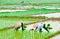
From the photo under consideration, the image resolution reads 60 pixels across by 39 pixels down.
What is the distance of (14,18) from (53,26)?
0.85ft

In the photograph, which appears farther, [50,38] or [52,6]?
[52,6]

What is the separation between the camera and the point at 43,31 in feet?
3.53

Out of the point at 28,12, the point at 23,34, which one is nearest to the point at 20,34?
the point at 23,34

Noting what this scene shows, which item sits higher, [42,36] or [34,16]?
[34,16]

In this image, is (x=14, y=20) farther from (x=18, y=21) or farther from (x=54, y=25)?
(x=54, y=25)

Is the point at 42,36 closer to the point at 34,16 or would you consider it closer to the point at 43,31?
the point at 43,31

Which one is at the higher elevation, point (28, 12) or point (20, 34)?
point (28, 12)

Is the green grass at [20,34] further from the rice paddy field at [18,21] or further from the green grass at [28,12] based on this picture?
the green grass at [28,12]

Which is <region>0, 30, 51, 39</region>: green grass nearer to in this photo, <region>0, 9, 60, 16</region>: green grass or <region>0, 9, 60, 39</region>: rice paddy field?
<region>0, 9, 60, 39</region>: rice paddy field

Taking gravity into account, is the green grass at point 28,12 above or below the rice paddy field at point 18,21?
above

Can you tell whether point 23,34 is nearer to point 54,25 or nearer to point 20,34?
point 20,34

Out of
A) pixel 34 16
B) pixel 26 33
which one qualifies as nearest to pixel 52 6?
pixel 34 16

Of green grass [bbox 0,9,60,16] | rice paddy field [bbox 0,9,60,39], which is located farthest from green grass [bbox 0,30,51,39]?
green grass [bbox 0,9,60,16]

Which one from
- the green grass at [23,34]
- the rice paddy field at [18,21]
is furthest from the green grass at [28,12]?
the green grass at [23,34]
